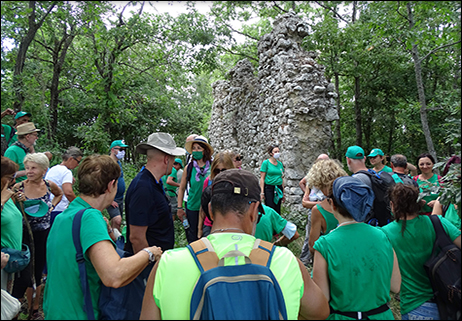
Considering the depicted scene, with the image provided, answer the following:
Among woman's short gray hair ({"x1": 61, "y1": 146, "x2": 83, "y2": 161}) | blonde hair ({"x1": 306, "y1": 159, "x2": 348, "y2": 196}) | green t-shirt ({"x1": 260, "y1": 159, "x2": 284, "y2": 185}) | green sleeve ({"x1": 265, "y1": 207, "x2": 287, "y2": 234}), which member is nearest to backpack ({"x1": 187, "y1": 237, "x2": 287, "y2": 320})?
green sleeve ({"x1": 265, "y1": 207, "x2": 287, "y2": 234})

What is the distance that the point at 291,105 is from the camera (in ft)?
24.3

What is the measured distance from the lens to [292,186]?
7.22m

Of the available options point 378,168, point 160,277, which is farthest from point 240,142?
point 160,277

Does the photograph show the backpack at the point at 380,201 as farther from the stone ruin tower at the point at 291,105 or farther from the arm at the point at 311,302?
the stone ruin tower at the point at 291,105

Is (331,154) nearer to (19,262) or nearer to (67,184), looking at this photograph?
(67,184)

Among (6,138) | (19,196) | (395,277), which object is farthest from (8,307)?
(6,138)

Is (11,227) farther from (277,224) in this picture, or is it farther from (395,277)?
(395,277)

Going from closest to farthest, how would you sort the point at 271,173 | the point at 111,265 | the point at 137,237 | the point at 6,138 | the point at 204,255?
the point at 204,255
the point at 111,265
the point at 137,237
the point at 6,138
the point at 271,173

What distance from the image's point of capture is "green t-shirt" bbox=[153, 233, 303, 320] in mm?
1173

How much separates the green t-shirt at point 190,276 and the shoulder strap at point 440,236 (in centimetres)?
135

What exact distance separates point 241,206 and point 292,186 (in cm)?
600

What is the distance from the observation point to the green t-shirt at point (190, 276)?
117 cm

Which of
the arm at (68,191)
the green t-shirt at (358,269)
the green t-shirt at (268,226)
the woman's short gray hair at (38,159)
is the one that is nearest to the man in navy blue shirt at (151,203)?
the green t-shirt at (268,226)

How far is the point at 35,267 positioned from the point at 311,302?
10.9 feet
